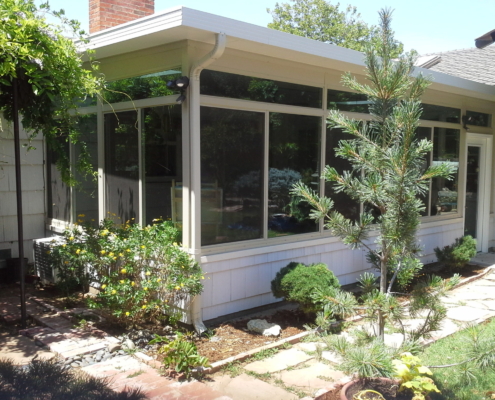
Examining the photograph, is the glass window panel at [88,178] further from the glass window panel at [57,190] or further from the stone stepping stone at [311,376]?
the stone stepping stone at [311,376]

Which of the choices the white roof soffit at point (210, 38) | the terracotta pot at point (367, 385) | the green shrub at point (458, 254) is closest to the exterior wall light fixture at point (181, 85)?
the white roof soffit at point (210, 38)

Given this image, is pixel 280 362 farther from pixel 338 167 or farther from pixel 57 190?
pixel 57 190

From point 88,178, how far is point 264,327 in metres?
3.09

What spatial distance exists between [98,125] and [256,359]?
137 inches

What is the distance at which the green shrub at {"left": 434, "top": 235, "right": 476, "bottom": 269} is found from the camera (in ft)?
24.5

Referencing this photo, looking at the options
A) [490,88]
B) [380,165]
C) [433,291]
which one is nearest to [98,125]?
[380,165]

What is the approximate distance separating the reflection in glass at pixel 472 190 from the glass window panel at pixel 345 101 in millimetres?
3499

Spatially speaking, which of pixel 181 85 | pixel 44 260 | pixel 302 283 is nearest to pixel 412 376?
pixel 302 283

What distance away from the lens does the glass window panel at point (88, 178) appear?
6.23m

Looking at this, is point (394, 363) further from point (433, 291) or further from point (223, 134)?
point (223, 134)

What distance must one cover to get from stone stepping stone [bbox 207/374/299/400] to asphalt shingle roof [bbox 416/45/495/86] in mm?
7292

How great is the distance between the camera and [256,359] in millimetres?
4363

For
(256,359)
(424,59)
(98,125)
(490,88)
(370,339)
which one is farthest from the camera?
(424,59)

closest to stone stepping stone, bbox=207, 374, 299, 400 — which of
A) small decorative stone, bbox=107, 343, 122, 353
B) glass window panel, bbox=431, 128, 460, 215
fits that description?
small decorative stone, bbox=107, 343, 122, 353
